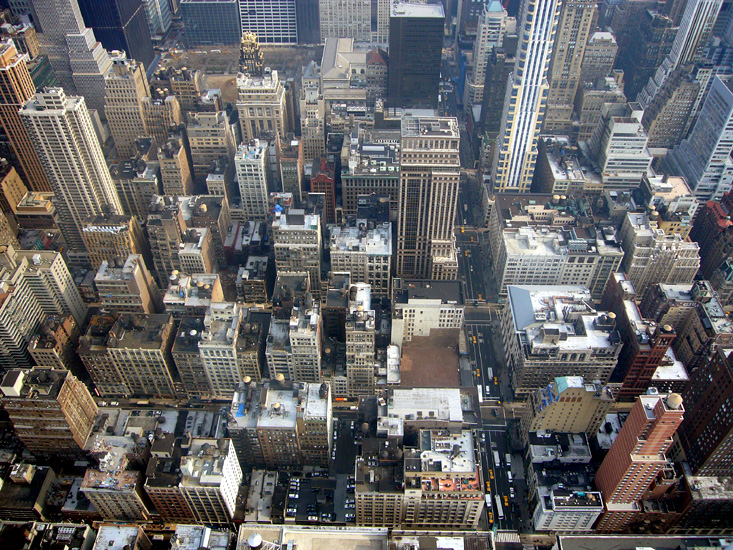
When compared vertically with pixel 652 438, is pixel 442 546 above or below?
below

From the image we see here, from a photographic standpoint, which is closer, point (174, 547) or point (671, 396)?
point (671, 396)

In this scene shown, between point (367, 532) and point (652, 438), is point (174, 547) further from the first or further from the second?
point (652, 438)

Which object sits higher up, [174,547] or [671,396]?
[671,396]

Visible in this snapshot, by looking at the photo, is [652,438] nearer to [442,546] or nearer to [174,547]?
[442,546]

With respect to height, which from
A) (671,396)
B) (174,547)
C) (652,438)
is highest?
(671,396)

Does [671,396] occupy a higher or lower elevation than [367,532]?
higher

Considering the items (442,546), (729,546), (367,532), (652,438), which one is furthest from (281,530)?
(729,546)

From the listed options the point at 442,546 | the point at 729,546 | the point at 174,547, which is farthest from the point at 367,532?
the point at 729,546

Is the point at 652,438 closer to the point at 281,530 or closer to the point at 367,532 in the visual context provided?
the point at 367,532
